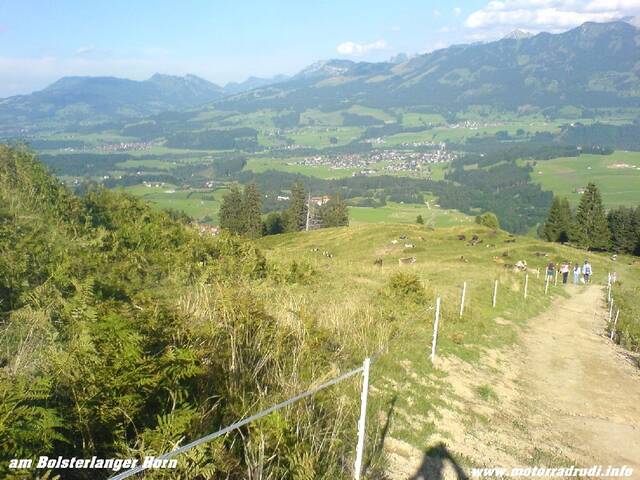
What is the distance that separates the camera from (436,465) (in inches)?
214

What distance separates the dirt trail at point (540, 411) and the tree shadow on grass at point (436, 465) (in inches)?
0.6

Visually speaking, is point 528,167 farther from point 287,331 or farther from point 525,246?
point 287,331

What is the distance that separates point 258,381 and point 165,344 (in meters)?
0.92

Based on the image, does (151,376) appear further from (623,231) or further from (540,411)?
(623,231)

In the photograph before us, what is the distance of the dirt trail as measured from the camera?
605 cm

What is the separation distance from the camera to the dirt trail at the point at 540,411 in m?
6.05

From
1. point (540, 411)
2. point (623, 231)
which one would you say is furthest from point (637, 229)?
point (540, 411)

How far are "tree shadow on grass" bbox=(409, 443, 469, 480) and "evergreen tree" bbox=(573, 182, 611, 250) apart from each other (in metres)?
57.6

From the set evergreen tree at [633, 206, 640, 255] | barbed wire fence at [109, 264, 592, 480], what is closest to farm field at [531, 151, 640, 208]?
evergreen tree at [633, 206, 640, 255]

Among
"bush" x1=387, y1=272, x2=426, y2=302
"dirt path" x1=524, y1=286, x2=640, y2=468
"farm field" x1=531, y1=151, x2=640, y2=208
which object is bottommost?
"farm field" x1=531, y1=151, x2=640, y2=208

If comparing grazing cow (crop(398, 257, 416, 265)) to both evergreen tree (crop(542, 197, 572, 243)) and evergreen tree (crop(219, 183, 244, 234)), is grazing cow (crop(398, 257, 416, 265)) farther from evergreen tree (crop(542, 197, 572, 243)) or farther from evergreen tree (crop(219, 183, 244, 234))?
evergreen tree (crop(542, 197, 572, 243))

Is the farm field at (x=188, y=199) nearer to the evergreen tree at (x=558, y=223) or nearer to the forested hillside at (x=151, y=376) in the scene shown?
the evergreen tree at (x=558, y=223)

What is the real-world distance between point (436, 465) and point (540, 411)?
335 centimetres

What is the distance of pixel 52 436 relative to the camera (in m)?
2.98
